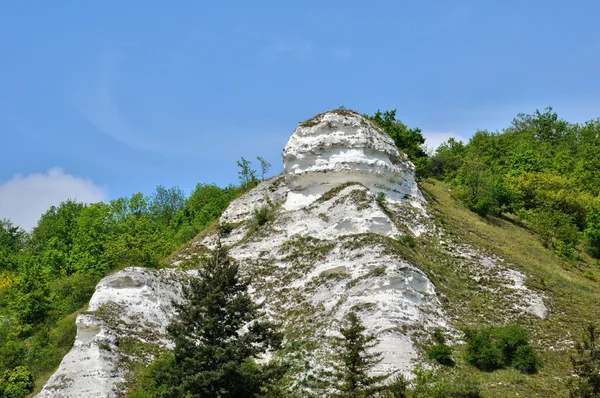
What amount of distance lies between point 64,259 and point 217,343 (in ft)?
180

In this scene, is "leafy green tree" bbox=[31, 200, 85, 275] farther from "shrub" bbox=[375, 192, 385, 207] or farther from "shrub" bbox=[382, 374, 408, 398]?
"shrub" bbox=[382, 374, 408, 398]

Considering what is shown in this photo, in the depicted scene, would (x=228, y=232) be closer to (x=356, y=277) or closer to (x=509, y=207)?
(x=356, y=277)

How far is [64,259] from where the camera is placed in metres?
78.6

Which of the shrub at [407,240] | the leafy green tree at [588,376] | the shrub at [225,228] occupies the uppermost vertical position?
the shrub at [225,228]

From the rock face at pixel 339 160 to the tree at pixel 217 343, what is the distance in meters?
20.5

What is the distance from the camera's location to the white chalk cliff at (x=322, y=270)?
34.0 metres

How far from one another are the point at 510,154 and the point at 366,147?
44.5 m

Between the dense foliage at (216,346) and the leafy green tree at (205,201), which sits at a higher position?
the leafy green tree at (205,201)

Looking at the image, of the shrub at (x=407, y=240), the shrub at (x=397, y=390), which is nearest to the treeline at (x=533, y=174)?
the shrub at (x=407, y=240)

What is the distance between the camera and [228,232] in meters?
53.0

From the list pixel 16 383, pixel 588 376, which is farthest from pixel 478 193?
pixel 16 383

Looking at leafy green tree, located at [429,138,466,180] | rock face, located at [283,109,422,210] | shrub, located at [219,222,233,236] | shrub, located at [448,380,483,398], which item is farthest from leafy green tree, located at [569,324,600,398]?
leafy green tree, located at [429,138,466,180]

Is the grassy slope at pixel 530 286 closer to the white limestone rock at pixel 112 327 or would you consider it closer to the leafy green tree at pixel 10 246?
the white limestone rock at pixel 112 327

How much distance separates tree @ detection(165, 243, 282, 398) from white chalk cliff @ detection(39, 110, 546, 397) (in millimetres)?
4193
